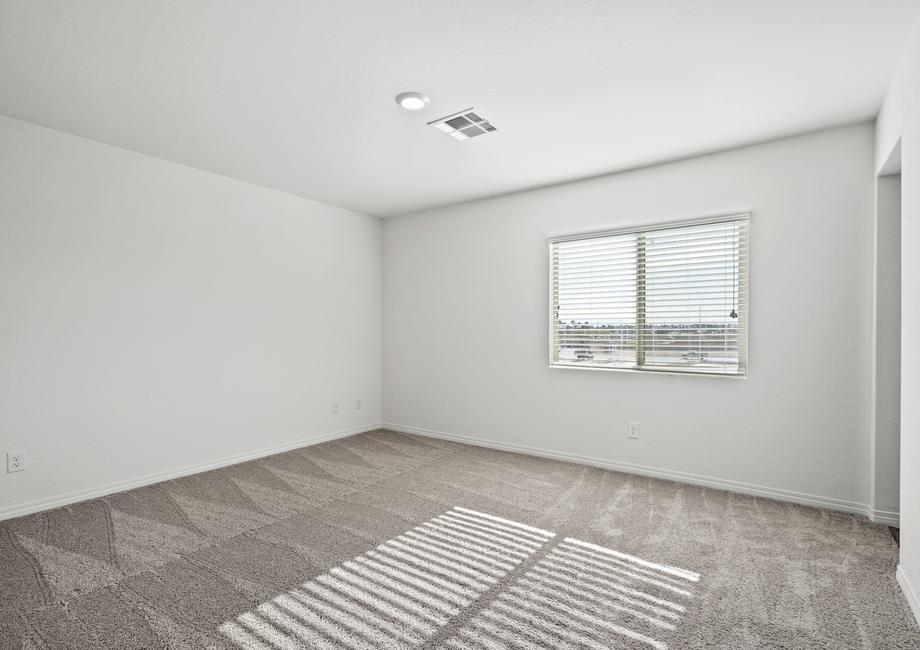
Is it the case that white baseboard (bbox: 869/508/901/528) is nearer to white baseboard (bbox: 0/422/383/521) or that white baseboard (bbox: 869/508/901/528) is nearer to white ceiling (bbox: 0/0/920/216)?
white ceiling (bbox: 0/0/920/216)

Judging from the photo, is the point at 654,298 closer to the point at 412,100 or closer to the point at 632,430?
the point at 632,430

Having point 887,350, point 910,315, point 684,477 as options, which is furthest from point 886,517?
point 910,315

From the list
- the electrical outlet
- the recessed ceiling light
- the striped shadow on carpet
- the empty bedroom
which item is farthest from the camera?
the electrical outlet

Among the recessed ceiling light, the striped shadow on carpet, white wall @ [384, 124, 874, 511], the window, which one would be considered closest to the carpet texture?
the striped shadow on carpet

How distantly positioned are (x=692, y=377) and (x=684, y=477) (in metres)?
0.78

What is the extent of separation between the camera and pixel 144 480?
11.9 feet

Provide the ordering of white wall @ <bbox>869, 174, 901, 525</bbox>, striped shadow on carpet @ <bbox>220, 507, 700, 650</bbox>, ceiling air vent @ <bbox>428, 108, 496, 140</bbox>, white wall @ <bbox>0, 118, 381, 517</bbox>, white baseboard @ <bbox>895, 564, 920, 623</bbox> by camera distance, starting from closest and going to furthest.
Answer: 1. striped shadow on carpet @ <bbox>220, 507, 700, 650</bbox>
2. white baseboard @ <bbox>895, 564, 920, 623</bbox>
3. white wall @ <bbox>869, 174, 901, 525</bbox>
4. ceiling air vent @ <bbox>428, 108, 496, 140</bbox>
5. white wall @ <bbox>0, 118, 381, 517</bbox>

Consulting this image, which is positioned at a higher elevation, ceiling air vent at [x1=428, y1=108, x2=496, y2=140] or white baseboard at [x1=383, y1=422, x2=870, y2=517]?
ceiling air vent at [x1=428, y1=108, x2=496, y2=140]

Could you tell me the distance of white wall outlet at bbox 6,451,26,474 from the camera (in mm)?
3002

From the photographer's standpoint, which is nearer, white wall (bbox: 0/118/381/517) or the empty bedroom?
the empty bedroom

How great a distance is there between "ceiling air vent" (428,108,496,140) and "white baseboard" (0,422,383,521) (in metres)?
3.27

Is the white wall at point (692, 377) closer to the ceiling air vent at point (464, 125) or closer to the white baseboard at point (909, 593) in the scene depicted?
the white baseboard at point (909, 593)

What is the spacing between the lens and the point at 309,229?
4.90 m

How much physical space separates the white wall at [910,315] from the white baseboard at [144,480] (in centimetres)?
445
